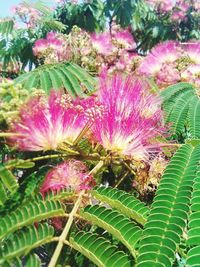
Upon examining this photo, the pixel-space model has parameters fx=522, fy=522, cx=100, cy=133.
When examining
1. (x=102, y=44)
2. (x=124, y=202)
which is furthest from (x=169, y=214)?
(x=102, y=44)

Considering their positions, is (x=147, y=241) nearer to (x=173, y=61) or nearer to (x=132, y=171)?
(x=132, y=171)

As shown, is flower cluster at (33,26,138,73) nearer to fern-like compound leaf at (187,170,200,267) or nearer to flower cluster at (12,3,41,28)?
fern-like compound leaf at (187,170,200,267)

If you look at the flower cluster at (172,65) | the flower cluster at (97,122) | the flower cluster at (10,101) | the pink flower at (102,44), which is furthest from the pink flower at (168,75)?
the flower cluster at (10,101)

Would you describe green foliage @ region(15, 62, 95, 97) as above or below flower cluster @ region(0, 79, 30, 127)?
below

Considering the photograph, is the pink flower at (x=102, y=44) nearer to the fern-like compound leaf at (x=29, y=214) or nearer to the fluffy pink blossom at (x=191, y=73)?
the fluffy pink blossom at (x=191, y=73)

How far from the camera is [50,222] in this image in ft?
4.59

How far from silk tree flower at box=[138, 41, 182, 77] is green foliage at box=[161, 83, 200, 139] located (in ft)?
0.94

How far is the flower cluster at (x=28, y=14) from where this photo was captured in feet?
21.3

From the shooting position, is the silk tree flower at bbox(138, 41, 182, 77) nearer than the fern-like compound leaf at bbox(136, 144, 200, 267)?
No

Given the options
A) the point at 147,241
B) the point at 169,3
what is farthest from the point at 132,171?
the point at 169,3

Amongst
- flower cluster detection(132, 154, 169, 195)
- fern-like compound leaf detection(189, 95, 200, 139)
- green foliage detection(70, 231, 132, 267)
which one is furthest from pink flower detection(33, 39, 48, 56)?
green foliage detection(70, 231, 132, 267)

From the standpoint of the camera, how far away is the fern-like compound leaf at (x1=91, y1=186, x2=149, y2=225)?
4.44 ft

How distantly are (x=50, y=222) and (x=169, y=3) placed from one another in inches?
353

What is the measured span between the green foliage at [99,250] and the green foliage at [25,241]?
0.29 ft
